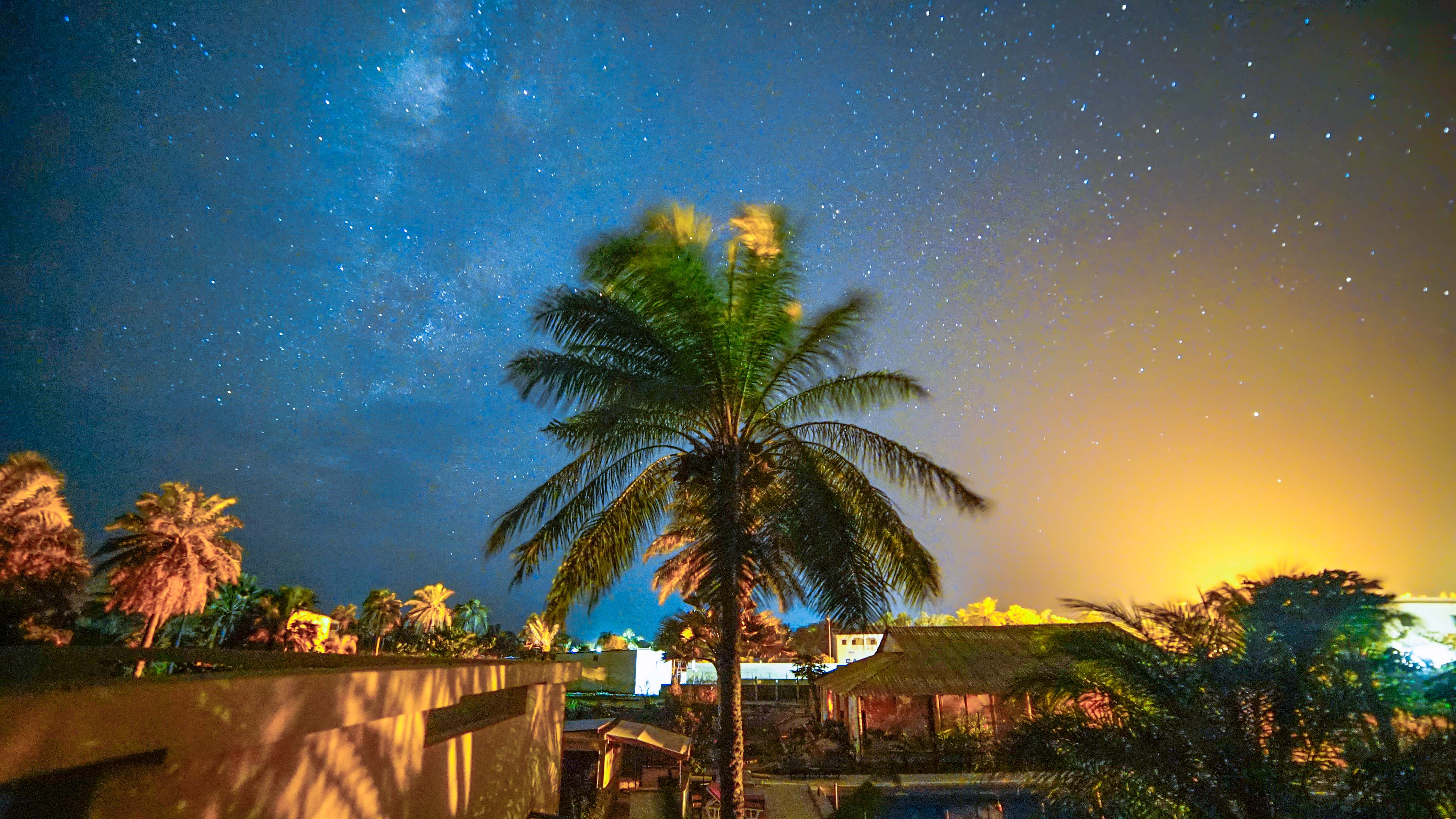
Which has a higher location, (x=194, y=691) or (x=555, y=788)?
(x=194, y=691)

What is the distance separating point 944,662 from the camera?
73.5ft

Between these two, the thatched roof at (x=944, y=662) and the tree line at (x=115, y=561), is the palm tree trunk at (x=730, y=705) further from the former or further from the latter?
the thatched roof at (x=944, y=662)

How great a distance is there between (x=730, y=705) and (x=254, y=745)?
6.77 m

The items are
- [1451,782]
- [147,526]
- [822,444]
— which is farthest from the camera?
[147,526]

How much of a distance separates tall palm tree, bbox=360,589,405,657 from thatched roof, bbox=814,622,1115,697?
42.1 m

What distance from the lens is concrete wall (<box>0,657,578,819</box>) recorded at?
1.90 meters

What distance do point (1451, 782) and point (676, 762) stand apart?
51.6 ft

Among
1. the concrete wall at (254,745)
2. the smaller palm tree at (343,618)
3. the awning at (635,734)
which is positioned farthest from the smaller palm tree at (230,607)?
the concrete wall at (254,745)

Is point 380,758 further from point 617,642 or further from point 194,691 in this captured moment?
point 617,642

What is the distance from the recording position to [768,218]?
9102 mm

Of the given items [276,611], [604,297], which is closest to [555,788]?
[604,297]

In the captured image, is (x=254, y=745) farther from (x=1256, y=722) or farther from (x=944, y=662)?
(x=944, y=662)

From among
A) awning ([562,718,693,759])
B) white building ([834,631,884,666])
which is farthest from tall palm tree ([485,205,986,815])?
white building ([834,631,884,666])

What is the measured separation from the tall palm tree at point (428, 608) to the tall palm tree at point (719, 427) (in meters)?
53.4
